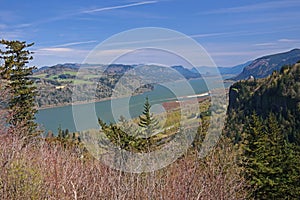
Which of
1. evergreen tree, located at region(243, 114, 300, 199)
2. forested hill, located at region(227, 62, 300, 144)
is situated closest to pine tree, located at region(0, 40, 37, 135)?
evergreen tree, located at region(243, 114, 300, 199)

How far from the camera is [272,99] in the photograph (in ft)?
268

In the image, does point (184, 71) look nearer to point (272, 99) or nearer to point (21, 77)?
point (21, 77)

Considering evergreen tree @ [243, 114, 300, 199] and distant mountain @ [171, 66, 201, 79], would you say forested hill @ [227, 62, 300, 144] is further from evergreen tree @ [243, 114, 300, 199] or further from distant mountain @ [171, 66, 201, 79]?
distant mountain @ [171, 66, 201, 79]

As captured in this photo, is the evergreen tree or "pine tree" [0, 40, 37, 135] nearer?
the evergreen tree

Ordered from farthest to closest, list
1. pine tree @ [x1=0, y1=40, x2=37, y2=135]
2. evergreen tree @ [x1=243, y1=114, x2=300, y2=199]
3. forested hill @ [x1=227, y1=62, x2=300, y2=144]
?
forested hill @ [x1=227, y1=62, x2=300, y2=144] → pine tree @ [x1=0, y1=40, x2=37, y2=135] → evergreen tree @ [x1=243, y1=114, x2=300, y2=199]

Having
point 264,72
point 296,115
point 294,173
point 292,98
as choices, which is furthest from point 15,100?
point 264,72

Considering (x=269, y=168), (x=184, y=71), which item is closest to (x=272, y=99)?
(x=269, y=168)

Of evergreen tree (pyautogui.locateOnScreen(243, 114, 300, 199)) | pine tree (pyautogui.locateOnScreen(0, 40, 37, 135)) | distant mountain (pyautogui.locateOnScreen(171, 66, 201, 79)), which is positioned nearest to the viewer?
distant mountain (pyautogui.locateOnScreen(171, 66, 201, 79))

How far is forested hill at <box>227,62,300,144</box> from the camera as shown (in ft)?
231

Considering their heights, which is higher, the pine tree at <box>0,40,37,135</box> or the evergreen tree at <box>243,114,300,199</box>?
the pine tree at <box>0,40,37,135</box>

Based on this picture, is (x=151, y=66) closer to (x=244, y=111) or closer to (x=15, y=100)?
(x=15, y=100)

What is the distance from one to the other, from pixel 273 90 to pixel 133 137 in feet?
260

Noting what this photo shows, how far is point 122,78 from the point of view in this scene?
6.27 meters

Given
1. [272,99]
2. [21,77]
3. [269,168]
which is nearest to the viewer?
[269,168]
